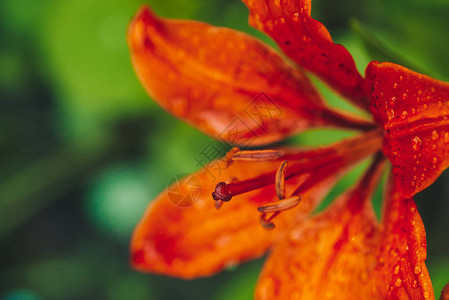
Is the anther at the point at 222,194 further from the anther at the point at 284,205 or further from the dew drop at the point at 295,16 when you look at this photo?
the dew drop at the point at 295,16

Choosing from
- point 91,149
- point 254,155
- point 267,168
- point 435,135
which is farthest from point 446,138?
point 91,149

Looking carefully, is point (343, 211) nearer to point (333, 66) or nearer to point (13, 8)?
point (333, 66)

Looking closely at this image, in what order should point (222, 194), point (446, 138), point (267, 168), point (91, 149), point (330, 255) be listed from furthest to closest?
1. point (91, 149)
2. point (267, 168)
3. point (330, 255)
4. point (222, 194)
5. point (446, 138)

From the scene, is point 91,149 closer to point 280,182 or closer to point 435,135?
point 280,182

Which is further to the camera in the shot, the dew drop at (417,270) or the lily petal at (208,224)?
the lily petal at (208,224)

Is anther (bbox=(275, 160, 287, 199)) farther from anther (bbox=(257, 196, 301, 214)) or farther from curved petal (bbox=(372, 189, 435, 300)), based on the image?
curved petal (bbox=(372, 189, 435, 300))

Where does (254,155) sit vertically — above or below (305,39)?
below

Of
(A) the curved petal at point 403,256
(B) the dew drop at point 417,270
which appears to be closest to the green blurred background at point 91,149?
(A) the curved petal at point 403,256
